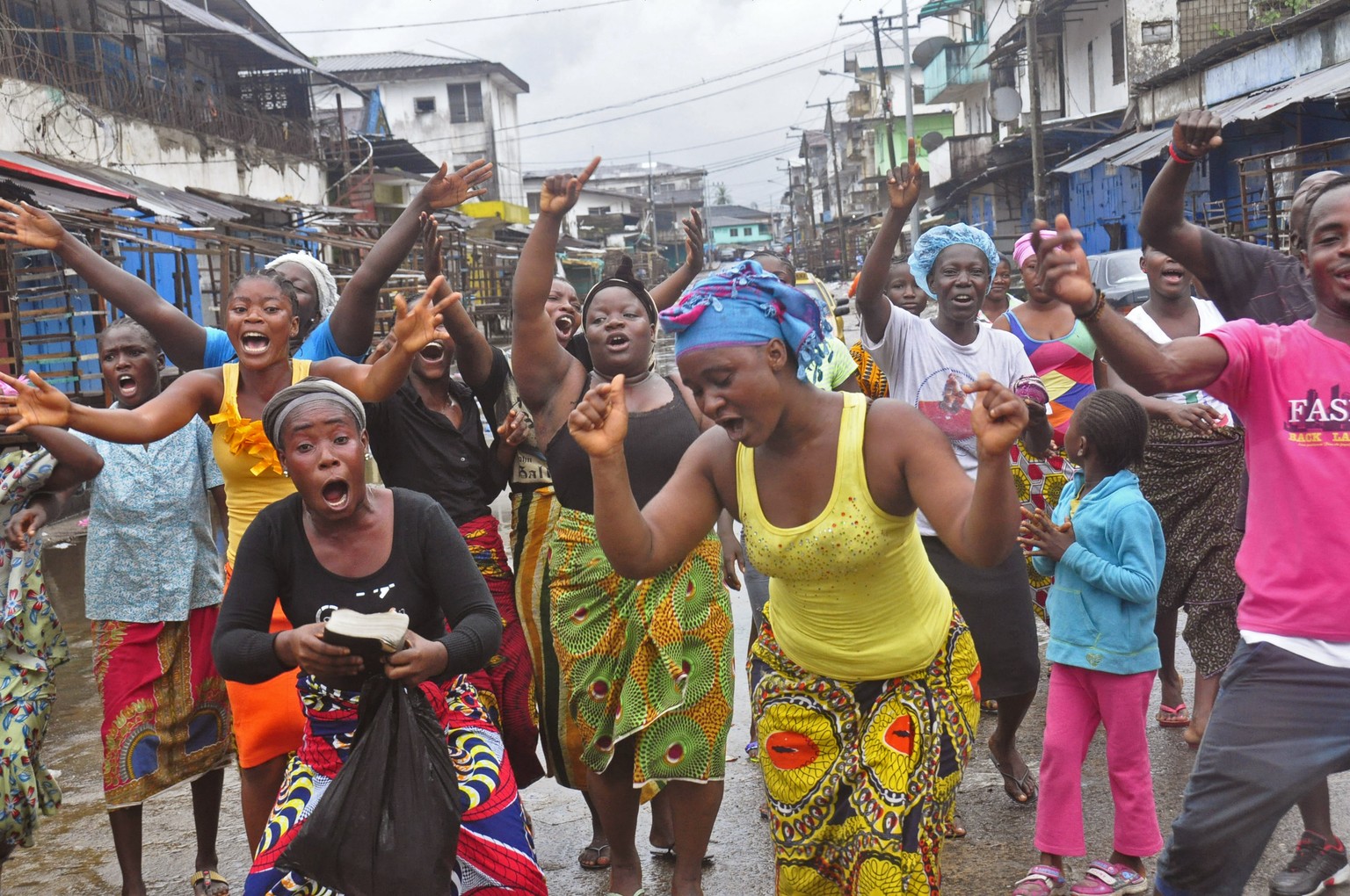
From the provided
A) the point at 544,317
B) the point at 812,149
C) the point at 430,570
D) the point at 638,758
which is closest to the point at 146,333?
the point at 544,317

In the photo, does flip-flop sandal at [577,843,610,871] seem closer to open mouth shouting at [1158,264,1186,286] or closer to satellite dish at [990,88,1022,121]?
open mouth shouting at [1158,264,1186,286]

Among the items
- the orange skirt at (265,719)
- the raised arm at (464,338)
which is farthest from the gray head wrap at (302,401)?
the raised arm at (464,338)

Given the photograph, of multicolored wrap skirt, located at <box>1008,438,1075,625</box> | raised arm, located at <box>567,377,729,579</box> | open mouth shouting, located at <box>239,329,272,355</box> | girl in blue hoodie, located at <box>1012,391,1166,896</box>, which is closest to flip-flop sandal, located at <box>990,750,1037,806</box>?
girl in blue hoodie, located at <box>1012,391,1166,896</box>

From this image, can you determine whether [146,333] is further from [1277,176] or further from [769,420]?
[1277,176]

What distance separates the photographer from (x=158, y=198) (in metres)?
19.5

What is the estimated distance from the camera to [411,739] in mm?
3066

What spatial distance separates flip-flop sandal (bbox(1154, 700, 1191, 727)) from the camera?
5.47m

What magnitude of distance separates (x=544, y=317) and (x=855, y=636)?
170 centimetres

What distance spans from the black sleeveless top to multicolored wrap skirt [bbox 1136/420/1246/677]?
6.93 ft

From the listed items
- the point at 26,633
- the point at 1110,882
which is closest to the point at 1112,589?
the point at 1110,882

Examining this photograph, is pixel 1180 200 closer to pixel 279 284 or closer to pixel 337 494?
pixel 337 494

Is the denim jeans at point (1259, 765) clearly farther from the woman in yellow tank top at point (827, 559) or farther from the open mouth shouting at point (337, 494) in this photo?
the open mouth shouting at point (337, 494)

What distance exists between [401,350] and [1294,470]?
7.89 feet

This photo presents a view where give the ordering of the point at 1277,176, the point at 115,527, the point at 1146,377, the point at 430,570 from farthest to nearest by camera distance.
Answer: the point at 1277,176, the point at 115,527, the point at 430,570, the point at 1146,377
